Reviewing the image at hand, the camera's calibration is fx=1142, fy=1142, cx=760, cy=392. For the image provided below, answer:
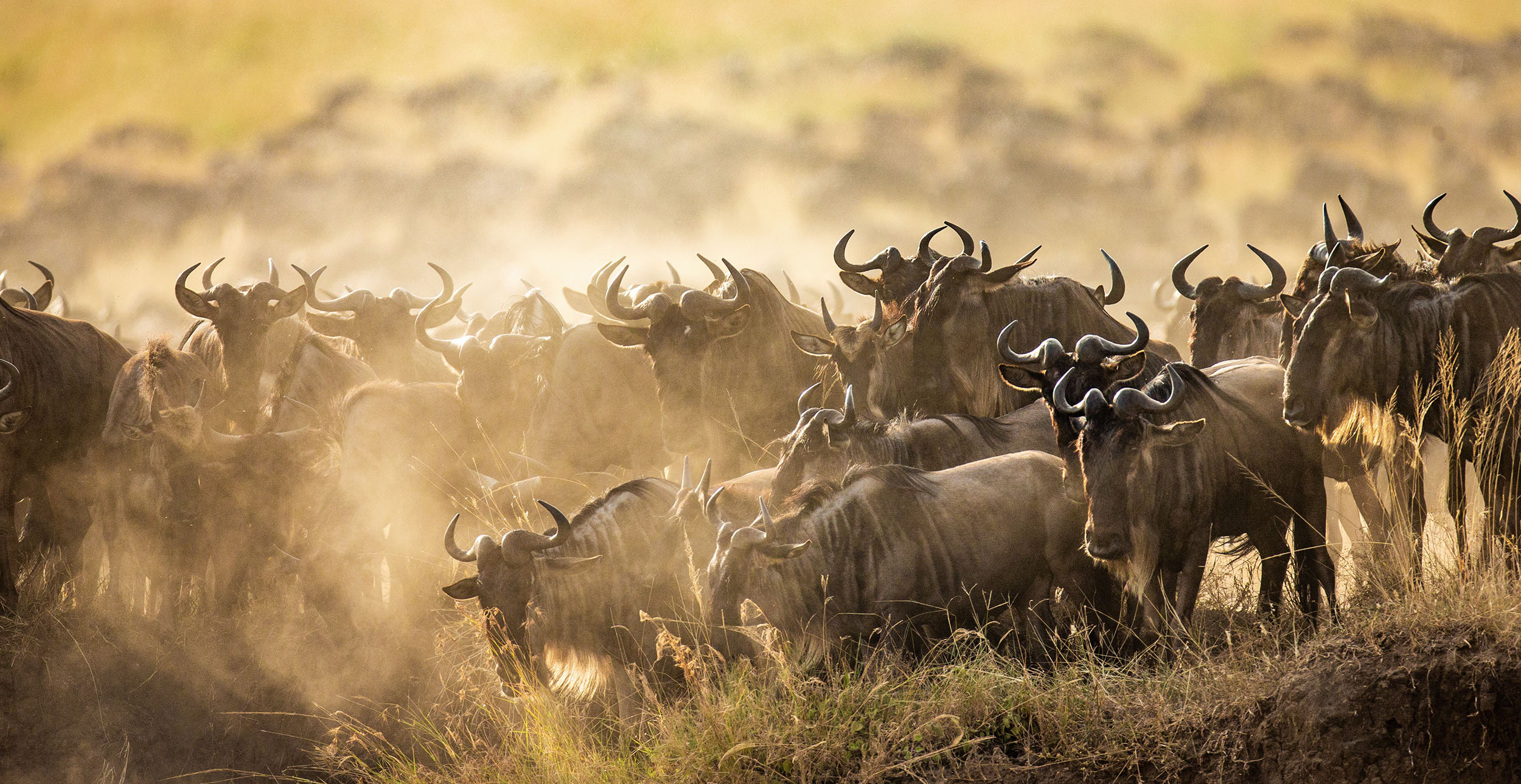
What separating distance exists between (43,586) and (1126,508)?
7647 mm

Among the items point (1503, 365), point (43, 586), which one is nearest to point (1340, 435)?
point (1503, 365)

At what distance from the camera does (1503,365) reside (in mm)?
4746

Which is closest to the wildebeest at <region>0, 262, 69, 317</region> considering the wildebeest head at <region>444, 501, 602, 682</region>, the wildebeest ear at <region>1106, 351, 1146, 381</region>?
the wildebeest head at <region>444, 501, 602, 682</region>

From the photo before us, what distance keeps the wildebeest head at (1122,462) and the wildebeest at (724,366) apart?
2664 mm

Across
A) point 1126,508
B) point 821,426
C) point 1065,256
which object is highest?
point 1065,256

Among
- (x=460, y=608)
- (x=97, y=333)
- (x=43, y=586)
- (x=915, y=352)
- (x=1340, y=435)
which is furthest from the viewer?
(x=97, y=333)

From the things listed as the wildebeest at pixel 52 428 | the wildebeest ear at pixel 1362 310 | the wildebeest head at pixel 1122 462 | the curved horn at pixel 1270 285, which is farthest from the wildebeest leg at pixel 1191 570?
the wildebeest at pixel 52 428

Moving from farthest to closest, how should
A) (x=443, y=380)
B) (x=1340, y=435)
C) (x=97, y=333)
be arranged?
(x=443, y=380) < (x=97, y=333) < (x=1340, y=435)

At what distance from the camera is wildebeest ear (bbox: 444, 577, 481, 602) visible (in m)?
5.88

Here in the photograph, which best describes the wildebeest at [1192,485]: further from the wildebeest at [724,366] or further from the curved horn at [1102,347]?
the wildebeest at [724,366]

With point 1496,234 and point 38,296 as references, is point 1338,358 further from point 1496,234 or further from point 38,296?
point 38,296

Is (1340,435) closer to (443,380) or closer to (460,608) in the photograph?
(460,608)

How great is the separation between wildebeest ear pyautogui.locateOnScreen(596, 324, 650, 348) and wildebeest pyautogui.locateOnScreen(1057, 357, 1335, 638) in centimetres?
335

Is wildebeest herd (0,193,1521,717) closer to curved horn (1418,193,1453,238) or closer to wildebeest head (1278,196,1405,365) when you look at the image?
wildebeest head (1278,196,1405,365)
